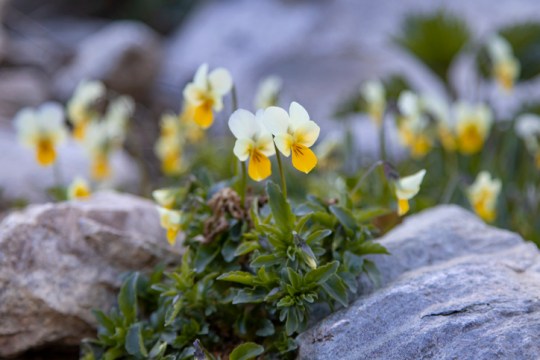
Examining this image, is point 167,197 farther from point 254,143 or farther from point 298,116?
point 298,116

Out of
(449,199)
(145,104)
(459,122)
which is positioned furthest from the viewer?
(145,104)

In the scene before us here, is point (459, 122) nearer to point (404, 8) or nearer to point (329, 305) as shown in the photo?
point (329, 305)

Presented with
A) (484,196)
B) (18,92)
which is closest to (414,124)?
(484,196)

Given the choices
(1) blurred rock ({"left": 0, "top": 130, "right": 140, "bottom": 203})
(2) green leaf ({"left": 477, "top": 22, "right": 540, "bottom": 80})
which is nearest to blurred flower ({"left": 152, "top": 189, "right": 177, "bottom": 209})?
(1) blurred rock ({"left": 0, "top": 130, "right": 140, "bottom": 203})

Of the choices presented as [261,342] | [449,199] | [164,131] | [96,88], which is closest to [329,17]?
[164,131]

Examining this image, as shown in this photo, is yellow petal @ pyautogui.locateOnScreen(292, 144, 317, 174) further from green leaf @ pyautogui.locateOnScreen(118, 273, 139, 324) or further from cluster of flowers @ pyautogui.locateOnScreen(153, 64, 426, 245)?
green leaf @ pyautogui.locateOnScreen(118, 273, 139, 324)

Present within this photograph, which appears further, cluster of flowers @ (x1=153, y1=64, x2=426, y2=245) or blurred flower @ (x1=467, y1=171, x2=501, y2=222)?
blurred flower @ (x1=467, y1=171, x2=501, y2=222)
